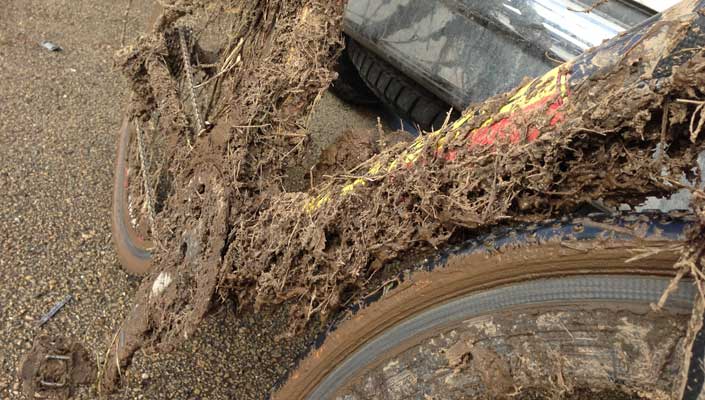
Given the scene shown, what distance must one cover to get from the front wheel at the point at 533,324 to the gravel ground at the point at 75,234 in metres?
0.35

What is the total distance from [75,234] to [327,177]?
1.25 m

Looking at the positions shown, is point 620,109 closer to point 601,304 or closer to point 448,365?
point 601,304

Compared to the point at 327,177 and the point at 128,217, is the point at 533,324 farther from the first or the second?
the point at 128,217

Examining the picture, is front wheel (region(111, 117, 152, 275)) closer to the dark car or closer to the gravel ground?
the gravel ground

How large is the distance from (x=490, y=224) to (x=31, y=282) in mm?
1642

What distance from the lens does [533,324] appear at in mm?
876

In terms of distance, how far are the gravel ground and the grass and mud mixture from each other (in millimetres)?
Result: 248

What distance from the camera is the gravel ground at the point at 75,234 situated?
5.78ft

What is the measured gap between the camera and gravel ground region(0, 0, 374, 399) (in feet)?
5.78

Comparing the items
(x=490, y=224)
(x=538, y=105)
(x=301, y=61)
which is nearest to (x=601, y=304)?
(x=490, y=224)

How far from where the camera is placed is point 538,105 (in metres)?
0.97

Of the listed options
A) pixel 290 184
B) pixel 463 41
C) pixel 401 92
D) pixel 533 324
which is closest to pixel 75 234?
pixel 290 184

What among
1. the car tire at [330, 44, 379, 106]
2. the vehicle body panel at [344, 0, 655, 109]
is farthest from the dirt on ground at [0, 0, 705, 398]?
the car tire at [330, 44, 379, 106]

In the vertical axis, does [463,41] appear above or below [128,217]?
above
